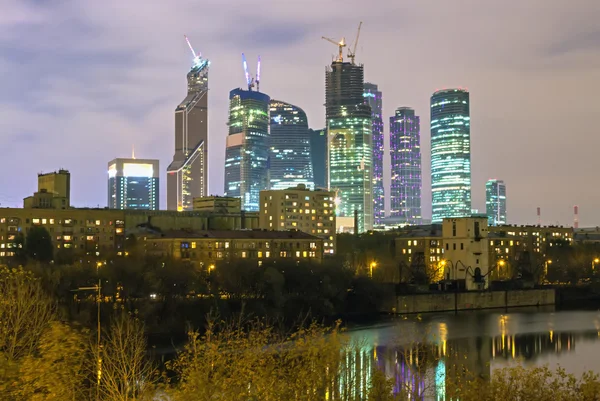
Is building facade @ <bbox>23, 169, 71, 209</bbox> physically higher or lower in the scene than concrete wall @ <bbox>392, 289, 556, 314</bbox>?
higher

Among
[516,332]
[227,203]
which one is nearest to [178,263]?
[516,332]

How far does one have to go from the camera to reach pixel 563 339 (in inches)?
2313

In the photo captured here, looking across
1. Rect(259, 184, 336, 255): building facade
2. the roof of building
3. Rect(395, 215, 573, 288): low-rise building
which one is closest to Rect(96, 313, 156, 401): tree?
Rect(395, 215, 573, 288): low-rise building

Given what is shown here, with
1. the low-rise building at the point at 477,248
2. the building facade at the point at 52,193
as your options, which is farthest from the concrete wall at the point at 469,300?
the building facade at the point at 52,193

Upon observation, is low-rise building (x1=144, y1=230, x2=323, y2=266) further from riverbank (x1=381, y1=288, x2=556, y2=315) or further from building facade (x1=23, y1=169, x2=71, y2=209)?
building facade (x1=23, y1=169, x2=71, y2=209)

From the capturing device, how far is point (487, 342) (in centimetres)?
5719

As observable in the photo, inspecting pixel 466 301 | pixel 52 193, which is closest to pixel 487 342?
pixel 466 301

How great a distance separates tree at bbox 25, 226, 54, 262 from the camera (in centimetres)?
9369

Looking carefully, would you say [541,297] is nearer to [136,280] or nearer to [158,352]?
[136,280]

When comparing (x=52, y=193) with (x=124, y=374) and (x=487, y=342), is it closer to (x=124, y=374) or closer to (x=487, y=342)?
(x=487, y=342)

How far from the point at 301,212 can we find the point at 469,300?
65.5 metres

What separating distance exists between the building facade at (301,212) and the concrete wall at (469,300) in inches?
2215

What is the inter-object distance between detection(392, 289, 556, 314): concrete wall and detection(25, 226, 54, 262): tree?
133ft

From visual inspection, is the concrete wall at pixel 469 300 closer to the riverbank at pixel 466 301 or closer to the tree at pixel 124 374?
the riverbank at pixel 466 301
